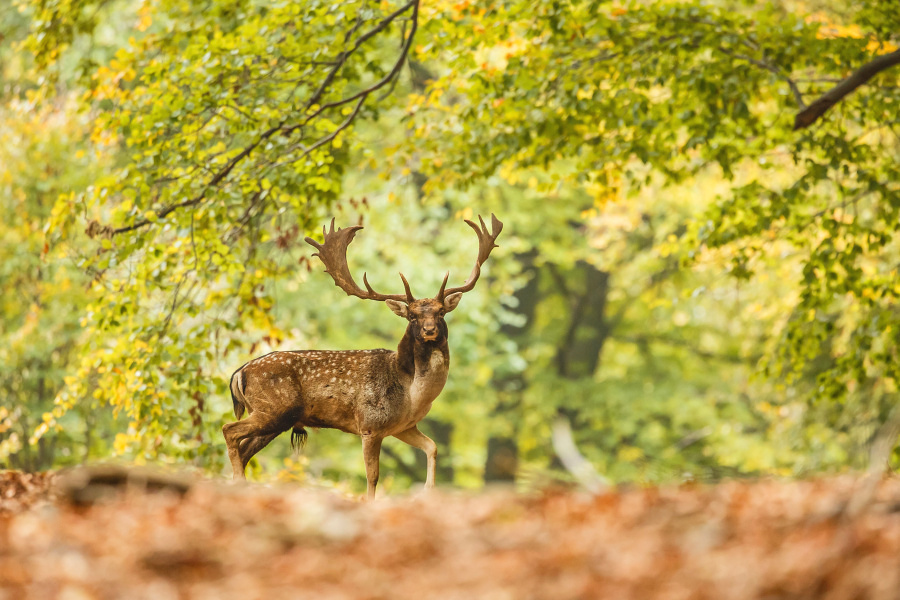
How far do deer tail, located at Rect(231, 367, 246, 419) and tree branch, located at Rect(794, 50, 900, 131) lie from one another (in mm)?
4512

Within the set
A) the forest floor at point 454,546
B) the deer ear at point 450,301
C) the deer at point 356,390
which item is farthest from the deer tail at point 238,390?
the forest floor at point 454,546

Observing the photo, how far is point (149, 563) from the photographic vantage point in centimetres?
260

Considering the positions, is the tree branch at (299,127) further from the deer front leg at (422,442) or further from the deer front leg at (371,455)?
the deer front leg at (371,455)

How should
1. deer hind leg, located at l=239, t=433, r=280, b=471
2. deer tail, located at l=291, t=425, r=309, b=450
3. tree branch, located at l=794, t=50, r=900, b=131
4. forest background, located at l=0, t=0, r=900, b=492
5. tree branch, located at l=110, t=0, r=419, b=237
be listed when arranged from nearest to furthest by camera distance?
deer hind leg, located at l=239, t=433, r=280, b=471 → deer tail, located at l=291, t=425, r=309, b=450 → tree branch, located at l=794, t=50, r=900, b=131 → tree branch, located at l=110, t=0, r=419, b=237 → forest background, located at l=0, t=0, r=900, b=492

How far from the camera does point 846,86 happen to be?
21.8 feet

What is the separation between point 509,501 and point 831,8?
10.1 m

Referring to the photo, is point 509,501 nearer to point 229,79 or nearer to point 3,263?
point 229,79

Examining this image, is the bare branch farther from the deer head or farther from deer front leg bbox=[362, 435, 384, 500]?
deer front leg bbox=[362, 435, 384, 500]

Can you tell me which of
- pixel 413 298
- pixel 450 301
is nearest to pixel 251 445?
pixel 413 298

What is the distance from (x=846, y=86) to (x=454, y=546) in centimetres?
533

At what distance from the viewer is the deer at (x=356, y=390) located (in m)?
5.61

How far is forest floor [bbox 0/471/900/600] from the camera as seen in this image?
2389mm

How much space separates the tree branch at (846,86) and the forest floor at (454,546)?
4208 millimetres

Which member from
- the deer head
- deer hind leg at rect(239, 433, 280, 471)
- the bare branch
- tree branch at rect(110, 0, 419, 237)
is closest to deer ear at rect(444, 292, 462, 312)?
the deer head
